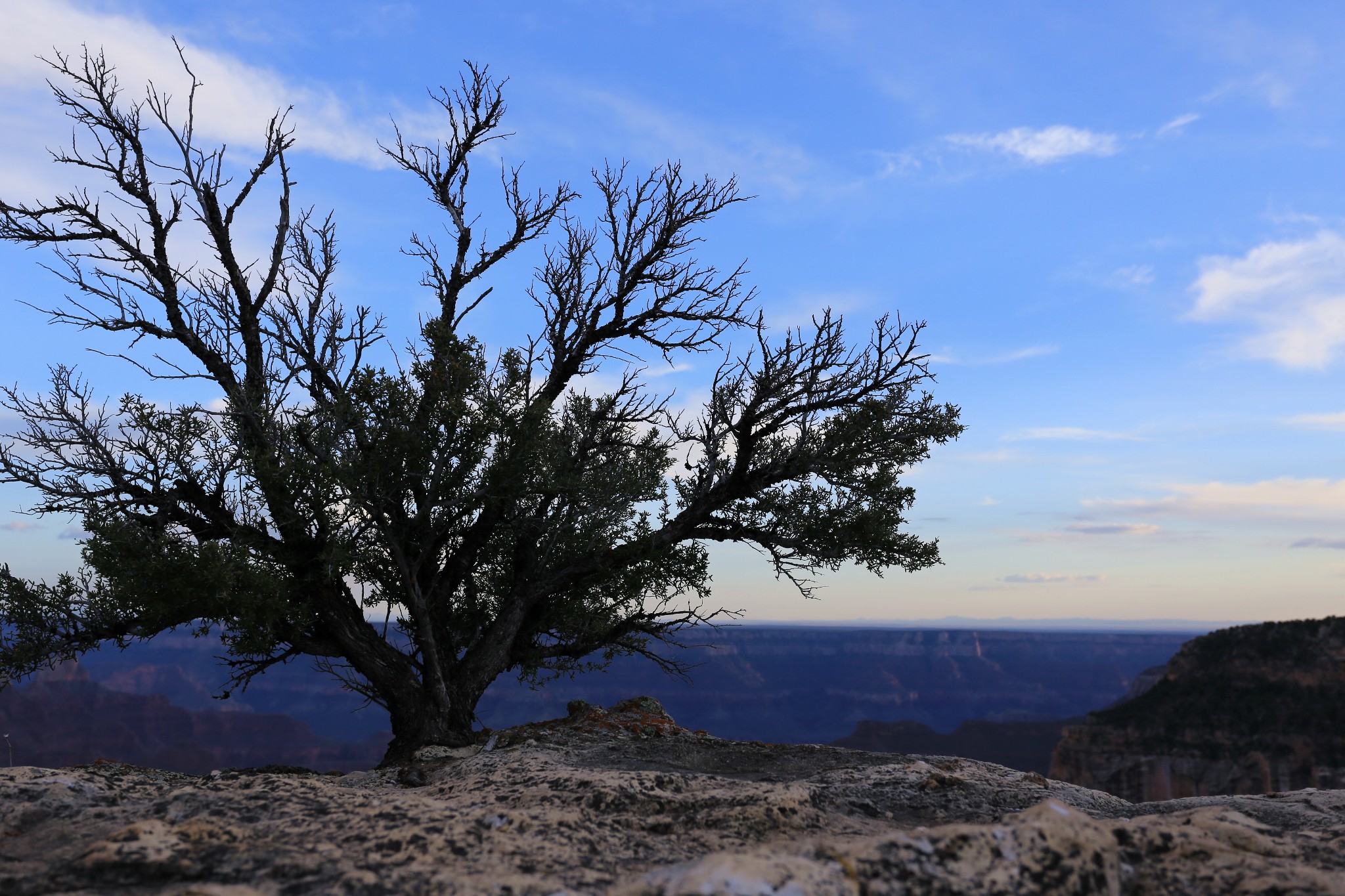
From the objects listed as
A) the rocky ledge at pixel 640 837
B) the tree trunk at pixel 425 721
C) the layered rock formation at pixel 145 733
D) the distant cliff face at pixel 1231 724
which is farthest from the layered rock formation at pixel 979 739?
the rocky ledge at pixel 640 837

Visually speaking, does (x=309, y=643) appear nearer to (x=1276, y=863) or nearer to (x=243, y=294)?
(x=243, y=294)

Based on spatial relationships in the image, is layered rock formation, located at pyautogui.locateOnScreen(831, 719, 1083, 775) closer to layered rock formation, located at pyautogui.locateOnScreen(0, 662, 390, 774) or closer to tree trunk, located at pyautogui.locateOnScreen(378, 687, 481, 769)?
layered rock formation, located at pyautogui.locateOnScreen(0, 662, 390, 774)

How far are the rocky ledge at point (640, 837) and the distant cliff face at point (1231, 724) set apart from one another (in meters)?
78.5

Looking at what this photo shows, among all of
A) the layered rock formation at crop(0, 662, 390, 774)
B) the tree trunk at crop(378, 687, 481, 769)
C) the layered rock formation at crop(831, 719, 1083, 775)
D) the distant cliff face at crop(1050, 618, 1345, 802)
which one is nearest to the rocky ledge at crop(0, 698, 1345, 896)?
the tree trunk at crop(378, 687, 481, 769)

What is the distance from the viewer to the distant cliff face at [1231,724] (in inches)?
2931

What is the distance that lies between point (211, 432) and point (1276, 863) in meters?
14.0

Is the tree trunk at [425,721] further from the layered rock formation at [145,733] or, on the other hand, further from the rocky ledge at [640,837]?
the layered rock formation at [145,733]

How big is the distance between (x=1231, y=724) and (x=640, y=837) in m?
92.2

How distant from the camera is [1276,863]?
496cm

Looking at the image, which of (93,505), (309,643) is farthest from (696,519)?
(93,505)

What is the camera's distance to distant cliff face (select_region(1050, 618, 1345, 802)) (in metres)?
74.4

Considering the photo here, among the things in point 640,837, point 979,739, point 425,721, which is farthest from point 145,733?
point 640,837

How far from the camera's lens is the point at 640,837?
5957 mm

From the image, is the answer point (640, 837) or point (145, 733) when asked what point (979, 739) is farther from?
point (640, 837)
